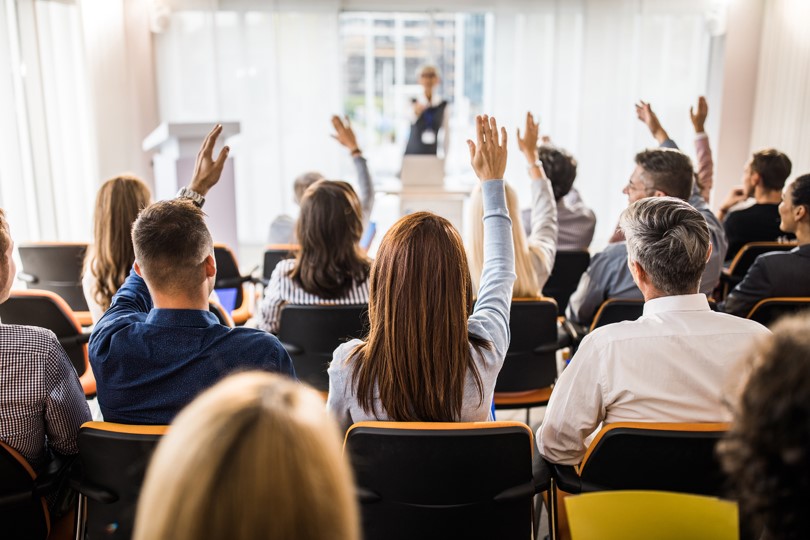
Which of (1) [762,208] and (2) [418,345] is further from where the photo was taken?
(1) [762,208]

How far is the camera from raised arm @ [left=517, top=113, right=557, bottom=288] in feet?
9.35

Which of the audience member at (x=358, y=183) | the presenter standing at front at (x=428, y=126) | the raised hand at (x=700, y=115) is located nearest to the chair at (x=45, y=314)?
the audience member at (x=358, y=183)

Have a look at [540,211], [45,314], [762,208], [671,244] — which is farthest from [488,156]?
[762,208]

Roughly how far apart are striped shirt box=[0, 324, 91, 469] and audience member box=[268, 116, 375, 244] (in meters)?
1.39

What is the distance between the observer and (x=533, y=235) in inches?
117

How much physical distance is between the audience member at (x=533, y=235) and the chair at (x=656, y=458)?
1146 mm

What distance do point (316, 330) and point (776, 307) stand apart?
170 centimetres

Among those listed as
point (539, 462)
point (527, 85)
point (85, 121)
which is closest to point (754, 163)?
point (539, 462)

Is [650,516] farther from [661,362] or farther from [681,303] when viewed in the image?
[681,303]

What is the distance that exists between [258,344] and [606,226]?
6.88m

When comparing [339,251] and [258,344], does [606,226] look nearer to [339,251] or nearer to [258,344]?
[339,251]

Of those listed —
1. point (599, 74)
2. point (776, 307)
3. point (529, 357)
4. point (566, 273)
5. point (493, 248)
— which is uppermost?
point (599, 74)

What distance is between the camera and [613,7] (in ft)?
24.1

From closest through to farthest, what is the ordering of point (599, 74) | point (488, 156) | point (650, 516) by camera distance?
point (650, 516) < point (488, 156) < point (599, 74)
